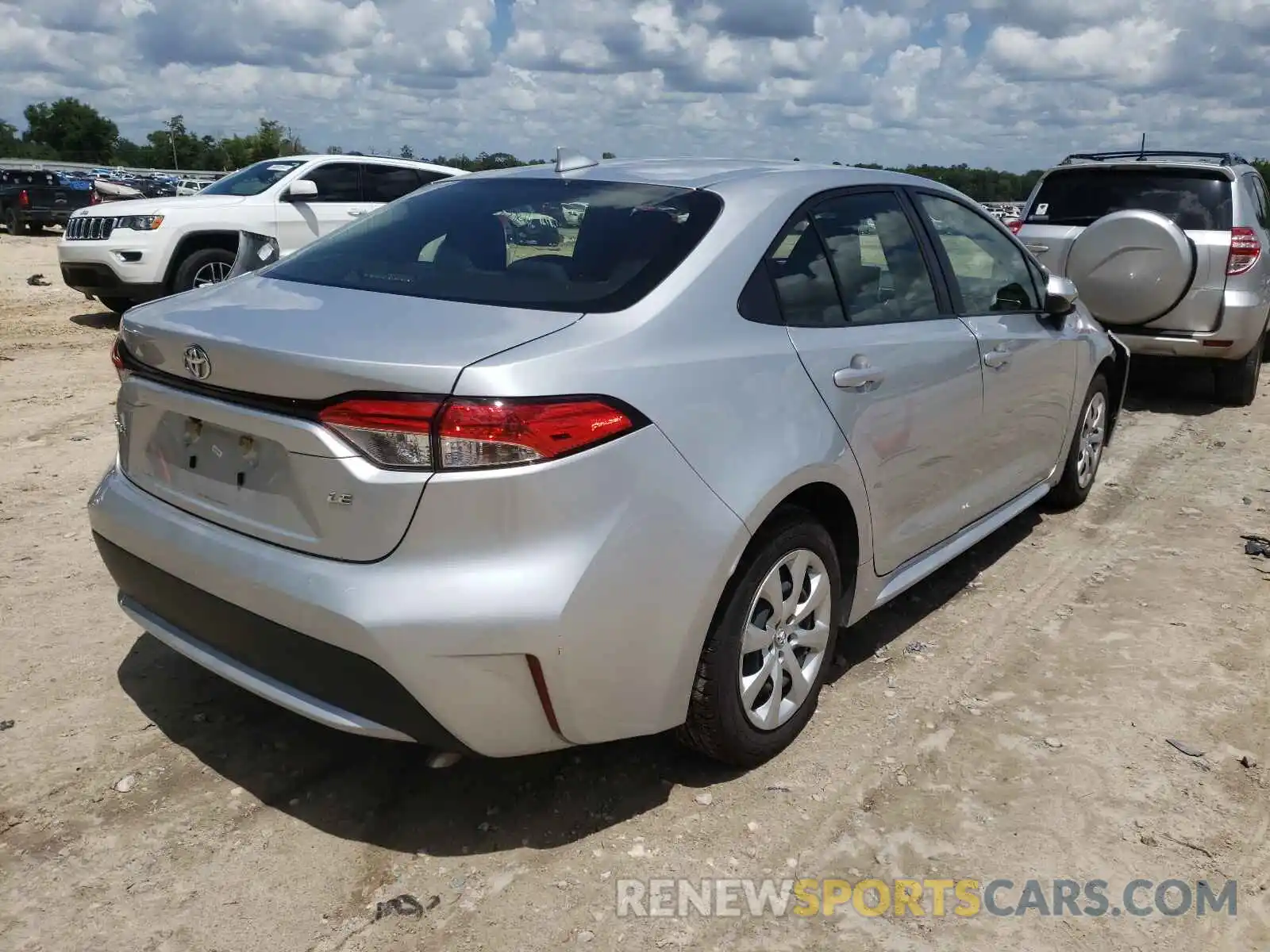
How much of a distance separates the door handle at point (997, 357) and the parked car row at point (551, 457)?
0.75 feet

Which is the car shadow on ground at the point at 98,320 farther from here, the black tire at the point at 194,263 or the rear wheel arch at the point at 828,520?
the rear wheel arch at the point at 828,520

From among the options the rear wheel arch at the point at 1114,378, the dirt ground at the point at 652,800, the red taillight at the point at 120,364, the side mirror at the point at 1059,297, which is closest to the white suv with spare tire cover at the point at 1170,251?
the rear wheel arch at the point at 1114,378

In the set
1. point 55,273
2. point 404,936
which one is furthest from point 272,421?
point 55,273

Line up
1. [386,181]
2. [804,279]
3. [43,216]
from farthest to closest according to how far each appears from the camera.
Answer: [43,216], [386,181], [804,279]

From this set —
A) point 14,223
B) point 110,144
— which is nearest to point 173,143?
point 110,144

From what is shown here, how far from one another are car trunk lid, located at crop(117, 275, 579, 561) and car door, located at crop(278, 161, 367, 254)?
8.21 m

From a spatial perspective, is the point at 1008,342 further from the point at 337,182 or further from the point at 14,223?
the point at 14,223

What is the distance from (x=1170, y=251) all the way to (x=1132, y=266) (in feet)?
0.82

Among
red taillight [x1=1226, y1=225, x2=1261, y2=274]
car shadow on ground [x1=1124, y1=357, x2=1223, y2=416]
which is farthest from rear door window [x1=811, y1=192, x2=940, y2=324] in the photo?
red taillight [x1=1226, y1=225, x2=1261, y2=274]

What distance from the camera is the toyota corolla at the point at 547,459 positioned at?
7.65ft

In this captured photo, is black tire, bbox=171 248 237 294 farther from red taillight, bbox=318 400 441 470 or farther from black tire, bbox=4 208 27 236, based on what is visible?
black tire, bbox=4 208 27 236

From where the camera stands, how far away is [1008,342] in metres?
4.19

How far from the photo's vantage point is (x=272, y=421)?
2.45 m

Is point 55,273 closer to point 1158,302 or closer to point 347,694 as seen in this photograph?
point 1158,302
